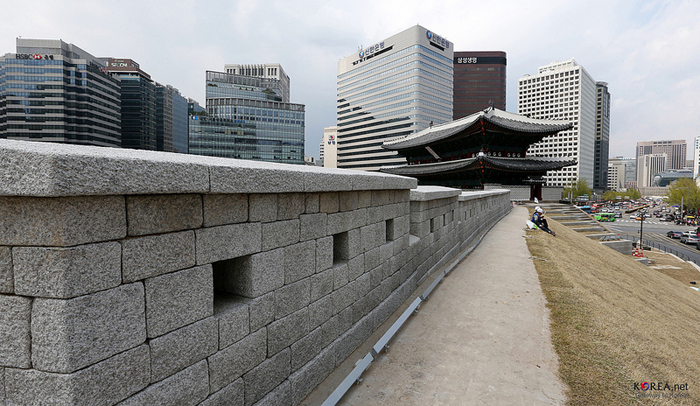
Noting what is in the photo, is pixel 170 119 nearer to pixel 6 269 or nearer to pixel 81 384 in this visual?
pixel 6 269

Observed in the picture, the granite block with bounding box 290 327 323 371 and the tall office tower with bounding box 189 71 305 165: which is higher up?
the tall office tower with bounding box 189 71 305 165

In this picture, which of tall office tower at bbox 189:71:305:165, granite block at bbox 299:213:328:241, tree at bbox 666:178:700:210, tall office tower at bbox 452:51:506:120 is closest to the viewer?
granite block at bbox 299:213:328:241

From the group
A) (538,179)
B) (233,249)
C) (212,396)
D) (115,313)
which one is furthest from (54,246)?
(538,179)

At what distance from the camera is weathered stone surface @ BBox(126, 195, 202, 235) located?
1912mm

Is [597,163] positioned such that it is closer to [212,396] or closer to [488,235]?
[488,235]

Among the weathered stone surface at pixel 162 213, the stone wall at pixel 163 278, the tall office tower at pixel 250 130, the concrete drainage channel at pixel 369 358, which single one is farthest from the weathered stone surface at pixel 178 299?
the tall office tower at pixel 250 130

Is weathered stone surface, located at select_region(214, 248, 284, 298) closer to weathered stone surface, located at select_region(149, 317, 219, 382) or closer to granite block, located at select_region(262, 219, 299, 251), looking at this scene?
granite block, located at select_region(262, 219, 299, 251)

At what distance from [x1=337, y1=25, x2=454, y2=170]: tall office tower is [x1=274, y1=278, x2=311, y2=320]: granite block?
73.1 meters

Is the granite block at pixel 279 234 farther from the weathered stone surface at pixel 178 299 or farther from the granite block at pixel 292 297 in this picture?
the weathered stone surface at pixel 178 299

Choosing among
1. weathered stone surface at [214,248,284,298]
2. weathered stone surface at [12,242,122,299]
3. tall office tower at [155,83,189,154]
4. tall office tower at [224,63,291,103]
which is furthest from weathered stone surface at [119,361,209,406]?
tall office tower at [224,63,291,103]

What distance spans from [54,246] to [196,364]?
121 centimetres

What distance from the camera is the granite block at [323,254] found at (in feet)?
11.6

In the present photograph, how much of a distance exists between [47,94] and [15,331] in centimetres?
8850

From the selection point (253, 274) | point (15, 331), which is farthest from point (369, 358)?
point (15, 331)
